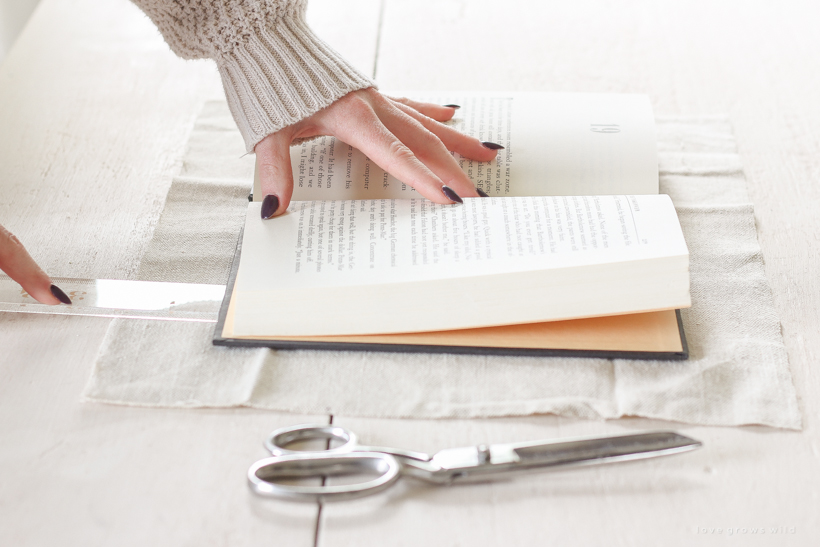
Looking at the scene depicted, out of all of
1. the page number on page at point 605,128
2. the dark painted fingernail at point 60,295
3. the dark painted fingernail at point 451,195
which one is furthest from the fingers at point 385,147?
the dark painted fingernail at point 60,295

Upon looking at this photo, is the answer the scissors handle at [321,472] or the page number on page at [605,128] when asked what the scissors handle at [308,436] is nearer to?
the scissors handle at [321,472]

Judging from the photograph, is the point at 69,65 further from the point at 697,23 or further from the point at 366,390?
the point at 697,23

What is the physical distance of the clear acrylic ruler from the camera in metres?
0.53

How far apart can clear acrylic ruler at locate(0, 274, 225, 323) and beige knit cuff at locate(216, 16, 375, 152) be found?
16 cm

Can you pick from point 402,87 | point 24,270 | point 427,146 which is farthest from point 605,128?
point 24,270

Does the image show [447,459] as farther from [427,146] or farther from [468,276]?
[427,146]

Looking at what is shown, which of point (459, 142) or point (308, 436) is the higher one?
point (459, 142)

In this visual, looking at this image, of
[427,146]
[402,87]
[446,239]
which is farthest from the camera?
[402,87]

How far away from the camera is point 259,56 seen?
637 millimetres

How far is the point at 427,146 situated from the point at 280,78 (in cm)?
16

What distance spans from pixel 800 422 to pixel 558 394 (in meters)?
0.16

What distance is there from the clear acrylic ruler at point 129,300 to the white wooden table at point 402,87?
0.05 feet

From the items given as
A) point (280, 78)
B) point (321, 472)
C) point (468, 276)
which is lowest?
point (321, 472)

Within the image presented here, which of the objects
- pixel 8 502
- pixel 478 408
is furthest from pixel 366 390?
pixel 8 502
